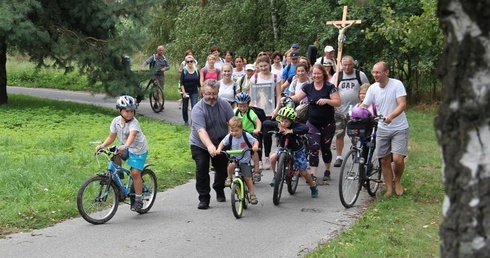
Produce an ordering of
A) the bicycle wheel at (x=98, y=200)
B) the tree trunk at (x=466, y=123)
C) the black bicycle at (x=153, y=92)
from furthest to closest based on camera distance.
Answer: the black bicycle at (x=153, y=92)
the bicycle wheel at (x=98, y=200)
the tree trunk at (x=466, y=123)

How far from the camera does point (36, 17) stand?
1973cm

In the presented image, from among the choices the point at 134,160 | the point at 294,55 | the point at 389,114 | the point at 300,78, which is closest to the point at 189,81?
the point at 294,55

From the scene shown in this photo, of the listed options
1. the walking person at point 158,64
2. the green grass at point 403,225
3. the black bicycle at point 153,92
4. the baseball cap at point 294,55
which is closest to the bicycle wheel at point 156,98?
the black bicycle at point 153,92

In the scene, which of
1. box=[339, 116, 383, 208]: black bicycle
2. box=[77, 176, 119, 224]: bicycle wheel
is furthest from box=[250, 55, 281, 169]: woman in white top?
box=[77, 176, 119, 224]: bicycle wheel

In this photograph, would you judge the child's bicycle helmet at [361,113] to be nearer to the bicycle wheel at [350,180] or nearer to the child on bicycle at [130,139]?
the bicycle wheel at [350,180]

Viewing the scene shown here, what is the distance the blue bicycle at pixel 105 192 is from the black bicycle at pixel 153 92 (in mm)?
11473

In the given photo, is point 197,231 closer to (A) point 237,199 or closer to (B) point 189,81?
(A) point 237,199

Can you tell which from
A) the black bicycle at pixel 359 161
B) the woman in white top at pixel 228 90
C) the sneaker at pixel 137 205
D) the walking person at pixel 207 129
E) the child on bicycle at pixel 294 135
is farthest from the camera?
the woman in white top at pixel 228 90

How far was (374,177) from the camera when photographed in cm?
1051

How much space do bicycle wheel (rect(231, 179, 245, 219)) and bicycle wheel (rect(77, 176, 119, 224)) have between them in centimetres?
141

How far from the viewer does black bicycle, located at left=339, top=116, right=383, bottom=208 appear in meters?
9.70

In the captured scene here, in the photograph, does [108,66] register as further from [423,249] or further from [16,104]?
[423,249]

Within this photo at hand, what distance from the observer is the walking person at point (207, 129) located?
927 cm

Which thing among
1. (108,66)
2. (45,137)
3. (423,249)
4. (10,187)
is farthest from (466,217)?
(108,66)
